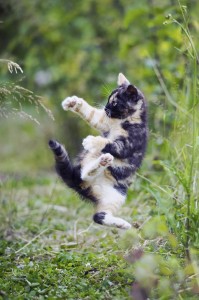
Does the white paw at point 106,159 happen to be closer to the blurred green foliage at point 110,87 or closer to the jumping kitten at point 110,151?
the jumping kitten at point 110,151

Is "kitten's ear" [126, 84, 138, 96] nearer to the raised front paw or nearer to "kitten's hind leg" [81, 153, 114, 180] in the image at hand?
the raised front paw

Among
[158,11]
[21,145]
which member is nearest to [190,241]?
[158,11]

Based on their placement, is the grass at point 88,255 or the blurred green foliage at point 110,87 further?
the blurred green foliage at point 110,87

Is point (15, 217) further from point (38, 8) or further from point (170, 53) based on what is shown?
point (38, 8)

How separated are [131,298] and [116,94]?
2.94 feet

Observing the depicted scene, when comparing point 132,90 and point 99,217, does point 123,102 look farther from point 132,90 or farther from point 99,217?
point 99,217

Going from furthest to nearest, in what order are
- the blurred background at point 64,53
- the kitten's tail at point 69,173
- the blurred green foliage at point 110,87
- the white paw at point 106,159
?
1. the blurred background at point 64,53
2. the kitten's tail at point 69,173
3. the blurred green foliage at point 110,87
4. the white paw at point 106,159

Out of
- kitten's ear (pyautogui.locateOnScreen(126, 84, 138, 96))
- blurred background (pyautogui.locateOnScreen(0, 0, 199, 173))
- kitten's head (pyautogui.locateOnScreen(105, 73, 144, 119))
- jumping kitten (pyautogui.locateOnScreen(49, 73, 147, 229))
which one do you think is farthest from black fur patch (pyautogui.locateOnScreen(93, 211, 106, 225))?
blurred background (pyautogui.locateOnScreen(0, 0, 199, 173))

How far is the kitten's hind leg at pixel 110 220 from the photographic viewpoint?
2.59 m

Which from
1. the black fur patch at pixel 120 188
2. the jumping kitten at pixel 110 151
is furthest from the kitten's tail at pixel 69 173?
the black fur patch at pixel 120 188

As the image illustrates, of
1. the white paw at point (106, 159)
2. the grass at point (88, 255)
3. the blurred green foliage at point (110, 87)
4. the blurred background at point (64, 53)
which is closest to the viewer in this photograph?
the grass at point (88, 255)

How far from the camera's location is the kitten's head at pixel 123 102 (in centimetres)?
279

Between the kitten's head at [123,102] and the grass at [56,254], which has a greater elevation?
the kitten's head at [123,102]

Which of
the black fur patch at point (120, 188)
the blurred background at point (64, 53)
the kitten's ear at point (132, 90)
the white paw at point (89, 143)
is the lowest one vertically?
the blurred background at point (64, 53)
